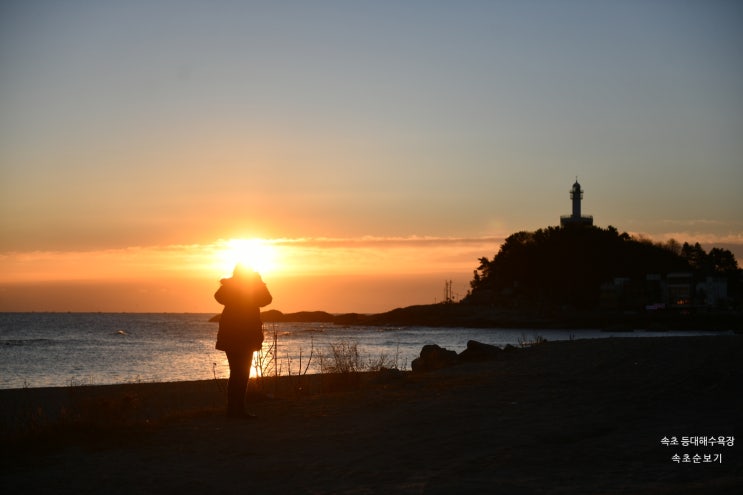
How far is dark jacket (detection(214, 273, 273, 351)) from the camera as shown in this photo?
1041cm

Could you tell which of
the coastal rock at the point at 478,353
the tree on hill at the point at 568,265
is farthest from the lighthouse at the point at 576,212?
the coastal rock at the point at 478,353

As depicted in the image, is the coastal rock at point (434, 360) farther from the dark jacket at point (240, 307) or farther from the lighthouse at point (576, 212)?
the lighthouse at point (576, 212)

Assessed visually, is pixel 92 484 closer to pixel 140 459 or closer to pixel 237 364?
pixel 140 459

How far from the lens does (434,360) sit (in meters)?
19.8

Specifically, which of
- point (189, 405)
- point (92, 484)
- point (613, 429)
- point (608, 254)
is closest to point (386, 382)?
point (189, 405)

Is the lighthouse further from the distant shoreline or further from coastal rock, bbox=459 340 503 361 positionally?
coastal rock, bbox=459 340 503 361

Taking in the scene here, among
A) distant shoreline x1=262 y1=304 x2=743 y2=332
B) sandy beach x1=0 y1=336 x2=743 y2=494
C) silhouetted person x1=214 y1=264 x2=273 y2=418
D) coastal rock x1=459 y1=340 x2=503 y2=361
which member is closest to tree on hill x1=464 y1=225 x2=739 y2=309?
distant shoreline x1=262 y1=304 x2=743 y2=332

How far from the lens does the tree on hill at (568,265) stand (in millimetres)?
116062

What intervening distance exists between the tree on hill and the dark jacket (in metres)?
108

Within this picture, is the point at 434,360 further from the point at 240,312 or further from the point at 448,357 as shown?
the point at 240,312

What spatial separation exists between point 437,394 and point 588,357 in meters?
6.34

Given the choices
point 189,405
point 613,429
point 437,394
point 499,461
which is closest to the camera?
point 499,461

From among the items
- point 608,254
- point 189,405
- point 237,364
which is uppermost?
point 608,254

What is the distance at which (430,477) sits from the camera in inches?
282
